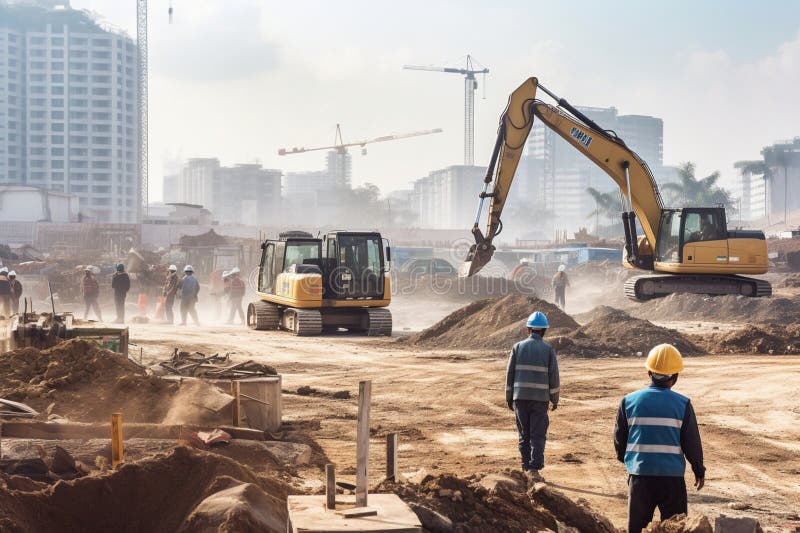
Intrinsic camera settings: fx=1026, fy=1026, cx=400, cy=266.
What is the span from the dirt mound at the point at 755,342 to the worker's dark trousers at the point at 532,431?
1477 cm

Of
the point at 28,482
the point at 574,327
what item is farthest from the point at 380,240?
the point at 28,482

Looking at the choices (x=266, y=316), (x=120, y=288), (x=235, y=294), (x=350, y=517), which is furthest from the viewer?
(x=235, y=294)

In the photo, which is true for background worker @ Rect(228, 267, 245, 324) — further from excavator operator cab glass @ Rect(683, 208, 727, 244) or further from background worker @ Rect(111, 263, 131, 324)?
excavator operator cab glass @ Rect(683, 208, 727, 244)

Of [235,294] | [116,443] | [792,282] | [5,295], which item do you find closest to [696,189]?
[792,282]

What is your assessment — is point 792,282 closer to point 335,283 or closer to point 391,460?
point 335,283

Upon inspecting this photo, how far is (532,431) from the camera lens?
9977 mm

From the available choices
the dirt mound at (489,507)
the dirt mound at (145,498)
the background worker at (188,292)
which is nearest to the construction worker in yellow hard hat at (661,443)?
the dirt mound at (489,507)

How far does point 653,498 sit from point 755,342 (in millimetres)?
18392

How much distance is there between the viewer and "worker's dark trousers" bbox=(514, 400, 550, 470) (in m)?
9.94

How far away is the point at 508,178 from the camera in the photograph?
927 inches

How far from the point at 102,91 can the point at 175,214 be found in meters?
56.0

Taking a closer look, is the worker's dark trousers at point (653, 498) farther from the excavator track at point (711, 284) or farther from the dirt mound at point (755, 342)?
the excavator track at point (711, 284)

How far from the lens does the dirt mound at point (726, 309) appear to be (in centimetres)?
3216

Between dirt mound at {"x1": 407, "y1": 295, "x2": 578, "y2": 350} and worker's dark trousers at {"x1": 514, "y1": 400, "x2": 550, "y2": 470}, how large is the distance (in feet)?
45.6
